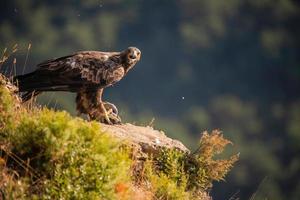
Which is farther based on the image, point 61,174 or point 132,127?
point 132,127

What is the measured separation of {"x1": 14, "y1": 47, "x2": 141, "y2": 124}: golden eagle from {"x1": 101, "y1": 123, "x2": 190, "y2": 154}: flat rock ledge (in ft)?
0.91

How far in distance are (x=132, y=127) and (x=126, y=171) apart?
2078 millimetres

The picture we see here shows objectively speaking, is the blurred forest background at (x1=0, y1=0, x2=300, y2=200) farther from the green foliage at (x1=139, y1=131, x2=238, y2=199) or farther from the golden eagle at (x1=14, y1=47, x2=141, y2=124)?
the golden eagle at (x1=14, y1=47, x2=141, y2=124)

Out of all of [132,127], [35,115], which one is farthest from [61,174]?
[132,127]

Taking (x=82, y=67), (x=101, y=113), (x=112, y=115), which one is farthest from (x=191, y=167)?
(x=82, y=67)

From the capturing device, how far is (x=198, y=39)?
79875 mm

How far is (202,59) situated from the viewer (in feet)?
256

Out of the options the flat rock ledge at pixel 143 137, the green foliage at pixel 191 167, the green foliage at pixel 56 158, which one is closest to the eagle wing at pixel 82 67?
the flat rock ledge at pixel 143 137

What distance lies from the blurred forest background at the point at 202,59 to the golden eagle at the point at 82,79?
1867 inches

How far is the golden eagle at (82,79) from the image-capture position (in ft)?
29.4

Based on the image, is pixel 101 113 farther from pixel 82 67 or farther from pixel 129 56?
pixel 129 56

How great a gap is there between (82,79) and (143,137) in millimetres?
1050

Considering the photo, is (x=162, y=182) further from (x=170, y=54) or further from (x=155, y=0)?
(x=155, y=0)

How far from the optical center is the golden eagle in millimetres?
8969
